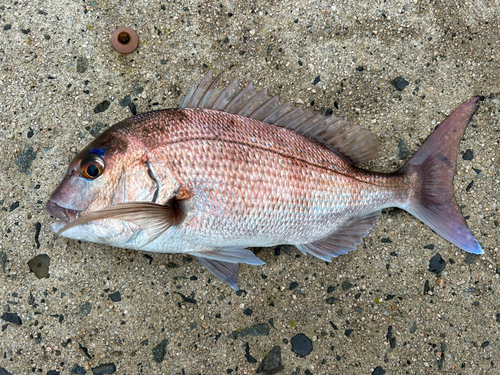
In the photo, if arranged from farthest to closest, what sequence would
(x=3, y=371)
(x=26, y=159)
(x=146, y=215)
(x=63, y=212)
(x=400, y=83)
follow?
(x=400, y=83) → (x=26, y=159) → (x=3, y=371) → (x=63, y=212) → (x=146, y=215)

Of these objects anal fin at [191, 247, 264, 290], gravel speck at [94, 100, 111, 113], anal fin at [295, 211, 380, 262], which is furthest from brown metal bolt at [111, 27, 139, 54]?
anal fin at [295, 211, 380, 262]

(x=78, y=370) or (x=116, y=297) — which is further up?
(x=116, y=297)

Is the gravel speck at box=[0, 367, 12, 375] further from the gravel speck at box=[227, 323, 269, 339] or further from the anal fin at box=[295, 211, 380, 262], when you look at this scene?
the anal fin at box=[295, 211, 380, 262]

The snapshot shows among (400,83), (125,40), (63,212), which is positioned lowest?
(63,212)

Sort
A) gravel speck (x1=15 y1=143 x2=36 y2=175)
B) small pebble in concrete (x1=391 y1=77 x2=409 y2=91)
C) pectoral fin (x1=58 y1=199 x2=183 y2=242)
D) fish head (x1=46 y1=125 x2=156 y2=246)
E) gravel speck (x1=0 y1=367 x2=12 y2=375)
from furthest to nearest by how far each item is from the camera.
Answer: small pebble in concrete (x1=391 y1=77 x2=409 y2=91)
gravel speck (x1=15 y1=143 x2=36 y2=175)
gravel speck (x1=0 y1=367 x2=12 y2=375)
fish head (x1=46 y1=125 x2=156 y2=246)
pectoral fin (x1=58 y1=199 x2=183 y2=242)

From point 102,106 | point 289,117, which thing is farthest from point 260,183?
point 102,106

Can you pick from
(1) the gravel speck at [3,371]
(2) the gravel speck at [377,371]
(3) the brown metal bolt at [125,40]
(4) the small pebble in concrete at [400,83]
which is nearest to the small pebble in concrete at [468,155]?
(4) the small pebble in concrete at [400,83]

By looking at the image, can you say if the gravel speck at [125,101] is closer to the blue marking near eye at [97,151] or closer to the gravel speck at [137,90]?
the gravel speck at [137,90]

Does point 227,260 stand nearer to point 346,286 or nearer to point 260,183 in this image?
point 260,183
